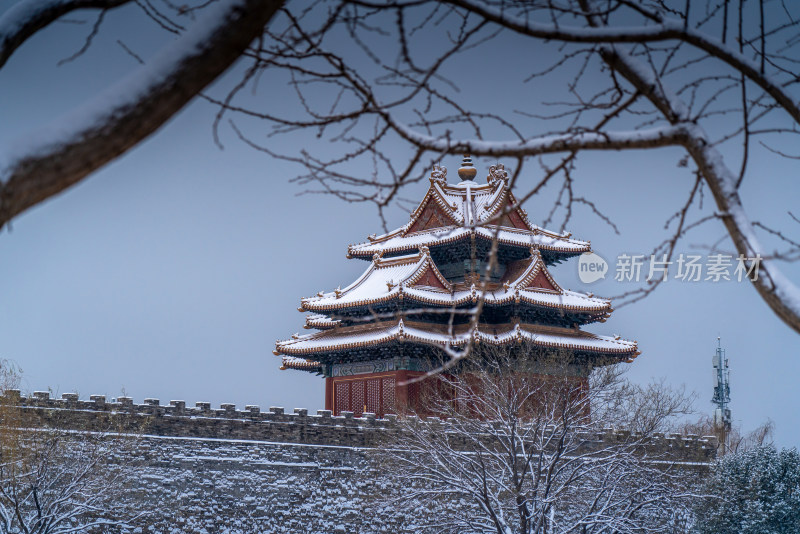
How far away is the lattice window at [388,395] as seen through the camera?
67.7 ft

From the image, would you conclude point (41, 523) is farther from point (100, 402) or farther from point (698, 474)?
point (698, 474)

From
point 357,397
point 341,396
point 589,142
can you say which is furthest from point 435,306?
point 589,142

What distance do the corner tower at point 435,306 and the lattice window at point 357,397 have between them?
2 centimetres

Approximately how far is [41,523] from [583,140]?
530 inches

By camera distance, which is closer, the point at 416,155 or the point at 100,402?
the point at 416,155

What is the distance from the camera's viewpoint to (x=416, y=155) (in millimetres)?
4184

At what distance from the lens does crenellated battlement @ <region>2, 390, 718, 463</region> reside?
56.6 ft

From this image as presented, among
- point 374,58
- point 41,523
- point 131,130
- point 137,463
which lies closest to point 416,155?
point 374,58

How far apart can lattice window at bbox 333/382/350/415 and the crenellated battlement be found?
70.5 inches

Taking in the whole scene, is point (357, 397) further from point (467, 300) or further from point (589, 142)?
point (589, 142)

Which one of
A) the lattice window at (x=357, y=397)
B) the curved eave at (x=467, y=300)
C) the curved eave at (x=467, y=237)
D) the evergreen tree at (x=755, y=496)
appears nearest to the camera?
the evergreen tree at (x=755, y=496)

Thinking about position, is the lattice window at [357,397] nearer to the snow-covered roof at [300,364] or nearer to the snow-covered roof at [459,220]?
the snow-covered roof at [300,364]

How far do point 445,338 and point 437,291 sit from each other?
1537mm

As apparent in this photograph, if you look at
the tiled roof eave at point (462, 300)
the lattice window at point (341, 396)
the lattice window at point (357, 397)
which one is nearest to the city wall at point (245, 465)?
the lattice window at point (357, 397)
